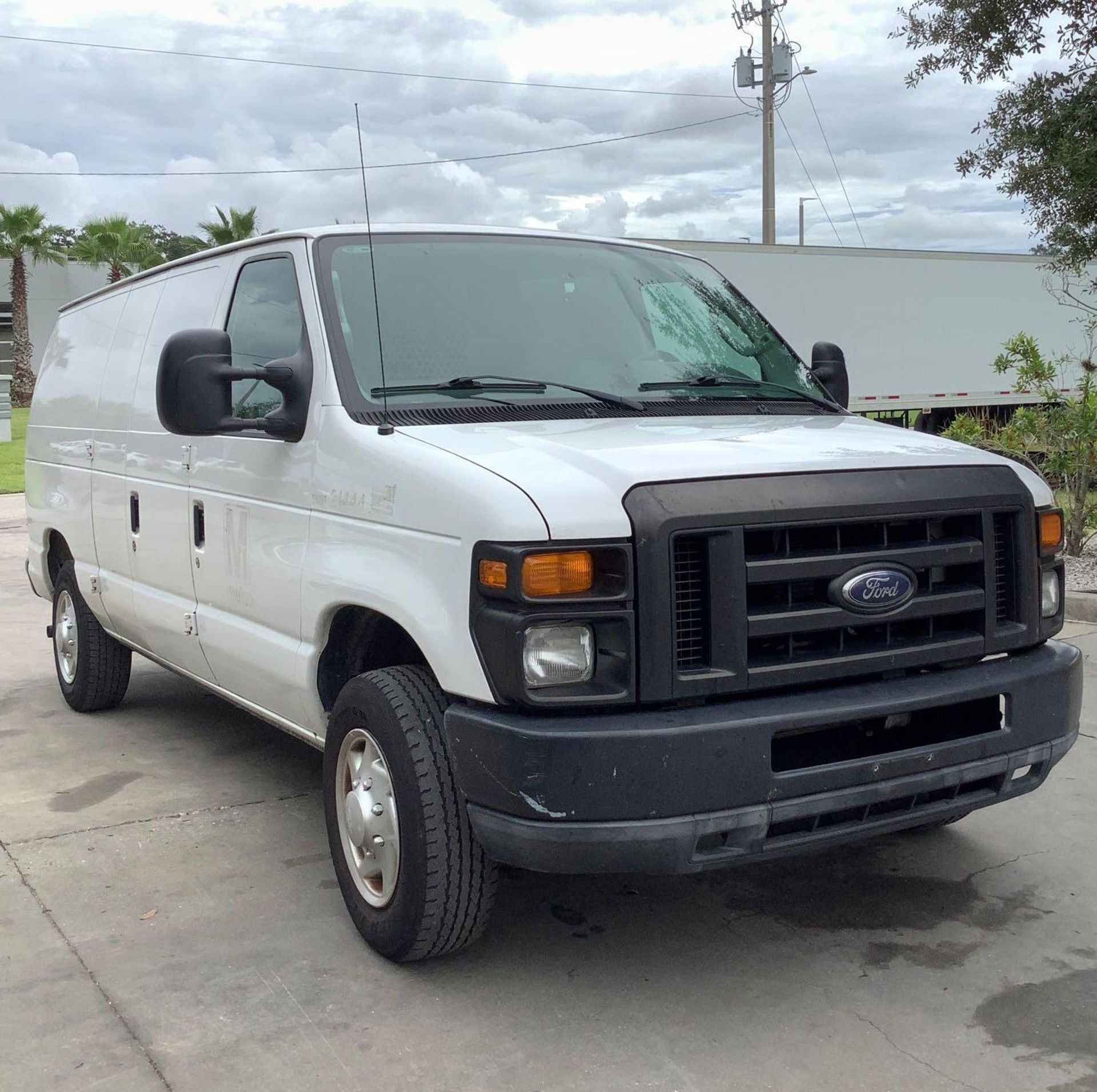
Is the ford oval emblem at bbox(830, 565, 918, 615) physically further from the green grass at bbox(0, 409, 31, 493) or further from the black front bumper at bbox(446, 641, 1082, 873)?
the green grass at bbox(0, 409, 31, 493)

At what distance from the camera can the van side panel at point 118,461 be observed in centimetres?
547

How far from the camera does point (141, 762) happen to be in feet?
18.5

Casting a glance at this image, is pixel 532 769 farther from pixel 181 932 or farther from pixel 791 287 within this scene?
pixel 791 287

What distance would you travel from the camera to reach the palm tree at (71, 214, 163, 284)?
4322cm

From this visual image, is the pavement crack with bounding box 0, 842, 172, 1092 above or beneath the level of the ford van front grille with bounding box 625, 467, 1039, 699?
beneath

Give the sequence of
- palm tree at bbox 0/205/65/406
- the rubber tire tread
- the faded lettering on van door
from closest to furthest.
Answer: the faded lettering on van door
the rubber tire tread
palm tree at bbox 0/205/65/406

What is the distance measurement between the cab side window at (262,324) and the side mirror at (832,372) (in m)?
1.98

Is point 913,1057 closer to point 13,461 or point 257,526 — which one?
point 257,526

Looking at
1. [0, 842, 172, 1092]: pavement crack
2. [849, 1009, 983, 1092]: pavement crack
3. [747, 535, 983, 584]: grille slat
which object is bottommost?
[849, 1009, 983, 1092]: pavement crack

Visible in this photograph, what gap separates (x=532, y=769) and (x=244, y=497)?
1771 mm

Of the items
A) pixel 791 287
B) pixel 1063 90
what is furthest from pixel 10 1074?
pixel 791 287

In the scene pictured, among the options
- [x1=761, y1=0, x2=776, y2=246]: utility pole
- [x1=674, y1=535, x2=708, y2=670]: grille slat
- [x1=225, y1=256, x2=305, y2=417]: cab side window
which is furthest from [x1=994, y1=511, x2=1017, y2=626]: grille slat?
[x1=761, y1=0, x2=776, y2=246]: utility pole

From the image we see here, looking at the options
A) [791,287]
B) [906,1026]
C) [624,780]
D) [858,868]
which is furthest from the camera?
[791,287]

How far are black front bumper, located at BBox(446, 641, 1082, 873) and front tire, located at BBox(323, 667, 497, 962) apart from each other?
0.52 feet
